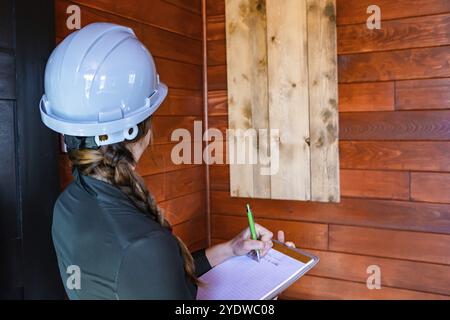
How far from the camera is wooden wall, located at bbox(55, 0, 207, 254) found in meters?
1.68

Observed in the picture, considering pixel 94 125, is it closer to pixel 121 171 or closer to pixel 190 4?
pixel 121 171

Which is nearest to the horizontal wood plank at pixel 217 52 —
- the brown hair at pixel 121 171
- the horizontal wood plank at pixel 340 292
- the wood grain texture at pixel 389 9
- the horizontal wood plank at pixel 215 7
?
the horizontal wood plank at pixel 215 7

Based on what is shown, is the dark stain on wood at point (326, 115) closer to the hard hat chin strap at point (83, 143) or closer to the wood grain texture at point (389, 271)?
the wood grain texture at point (389, 271)

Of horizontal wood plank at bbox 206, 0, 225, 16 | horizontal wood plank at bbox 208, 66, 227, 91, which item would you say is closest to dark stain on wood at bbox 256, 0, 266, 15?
horizontal wood plank at bbox 206, 0, 225, 16

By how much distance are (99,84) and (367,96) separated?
1287mm

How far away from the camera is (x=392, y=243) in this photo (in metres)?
1.74

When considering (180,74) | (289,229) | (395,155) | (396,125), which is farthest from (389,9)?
(289,229)

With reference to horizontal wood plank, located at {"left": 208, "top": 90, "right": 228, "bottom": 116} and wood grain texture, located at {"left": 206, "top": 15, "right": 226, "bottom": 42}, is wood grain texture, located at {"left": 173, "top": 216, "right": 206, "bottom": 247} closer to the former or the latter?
horizontal wood plank, located at {"left": 208, "top": 90, "right": 228, "bottom": 116}

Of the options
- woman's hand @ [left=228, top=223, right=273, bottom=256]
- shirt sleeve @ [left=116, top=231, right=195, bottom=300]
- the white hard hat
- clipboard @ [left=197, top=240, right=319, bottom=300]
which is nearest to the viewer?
shirt sleeve @ [left=116, top=231, right=195, bottom=300]

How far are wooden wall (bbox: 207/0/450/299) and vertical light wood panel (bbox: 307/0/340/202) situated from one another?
4 cm

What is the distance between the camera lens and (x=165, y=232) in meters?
0.70

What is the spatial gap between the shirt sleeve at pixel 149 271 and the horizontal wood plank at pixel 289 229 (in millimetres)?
1318
